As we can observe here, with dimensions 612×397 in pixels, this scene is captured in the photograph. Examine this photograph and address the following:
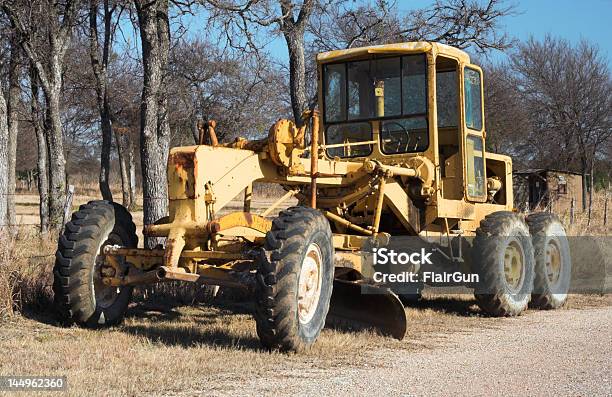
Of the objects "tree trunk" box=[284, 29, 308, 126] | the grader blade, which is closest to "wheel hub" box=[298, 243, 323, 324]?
the grader blade

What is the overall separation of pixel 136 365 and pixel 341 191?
3885 mm

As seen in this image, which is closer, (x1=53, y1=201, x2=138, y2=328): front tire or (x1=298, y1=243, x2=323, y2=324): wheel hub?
(x1=298, y1=243, x2=323, y2=324): wheel hub

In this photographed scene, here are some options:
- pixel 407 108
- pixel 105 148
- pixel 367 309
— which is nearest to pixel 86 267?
pixel 367 309

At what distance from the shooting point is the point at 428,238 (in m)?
10.8

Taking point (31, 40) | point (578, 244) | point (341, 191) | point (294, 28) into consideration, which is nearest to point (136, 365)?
point (341, 191)

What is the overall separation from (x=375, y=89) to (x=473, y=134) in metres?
1.44

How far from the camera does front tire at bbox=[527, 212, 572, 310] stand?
11719 mm

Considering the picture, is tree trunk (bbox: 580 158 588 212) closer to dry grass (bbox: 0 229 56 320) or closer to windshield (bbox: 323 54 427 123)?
windshield (bbox: 323 54 427 123)

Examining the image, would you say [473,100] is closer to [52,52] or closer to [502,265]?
[502,265]

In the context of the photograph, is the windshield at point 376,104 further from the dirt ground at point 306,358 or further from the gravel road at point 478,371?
the gravel road at point 478,371

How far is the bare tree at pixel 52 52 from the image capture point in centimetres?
1734

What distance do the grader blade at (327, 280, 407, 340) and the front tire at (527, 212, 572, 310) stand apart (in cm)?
338

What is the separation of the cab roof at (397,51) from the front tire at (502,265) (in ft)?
6.97

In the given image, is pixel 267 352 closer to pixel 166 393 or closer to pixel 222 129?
pixel 166 393
